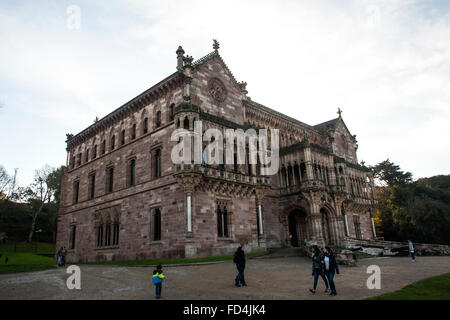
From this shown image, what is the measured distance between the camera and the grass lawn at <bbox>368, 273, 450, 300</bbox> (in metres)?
10.4

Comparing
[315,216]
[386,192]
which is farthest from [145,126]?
[386,192]

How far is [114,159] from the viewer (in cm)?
3478

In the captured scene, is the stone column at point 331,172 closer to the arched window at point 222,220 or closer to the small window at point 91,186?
the arched window at point 222,220

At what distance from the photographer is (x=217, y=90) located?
99.9 ft

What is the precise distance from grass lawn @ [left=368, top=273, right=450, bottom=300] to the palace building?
48.3 feet

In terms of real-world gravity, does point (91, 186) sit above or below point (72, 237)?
above

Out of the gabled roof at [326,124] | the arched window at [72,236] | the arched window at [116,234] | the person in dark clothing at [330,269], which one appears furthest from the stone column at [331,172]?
the arched window at [72,236]

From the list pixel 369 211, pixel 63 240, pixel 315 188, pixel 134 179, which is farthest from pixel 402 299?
pixel 63 240

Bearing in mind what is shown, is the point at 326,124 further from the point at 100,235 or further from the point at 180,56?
the point at 100,235

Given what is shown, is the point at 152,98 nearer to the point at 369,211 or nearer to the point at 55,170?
the point at 369,211

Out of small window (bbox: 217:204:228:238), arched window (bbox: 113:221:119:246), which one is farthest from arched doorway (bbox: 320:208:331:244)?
arched window (bbox: 113:221:119:246)

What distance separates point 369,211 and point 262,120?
2216cm

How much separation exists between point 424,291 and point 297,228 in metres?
23.2

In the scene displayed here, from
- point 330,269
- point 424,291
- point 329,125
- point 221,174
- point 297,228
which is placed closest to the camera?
point 330,269
